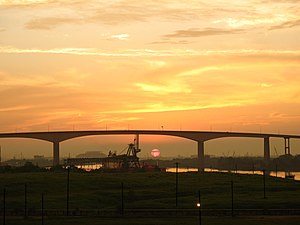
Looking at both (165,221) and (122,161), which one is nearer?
(165,221)

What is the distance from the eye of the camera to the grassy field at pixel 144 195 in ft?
150

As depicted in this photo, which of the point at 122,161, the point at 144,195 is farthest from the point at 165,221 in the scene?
the point at 122,161

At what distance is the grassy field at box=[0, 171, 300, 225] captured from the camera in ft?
150

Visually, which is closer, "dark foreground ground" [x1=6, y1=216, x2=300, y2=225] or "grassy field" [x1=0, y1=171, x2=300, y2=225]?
"dark foreground ground" [x1=6, y1=216, x2=300, y2=225]

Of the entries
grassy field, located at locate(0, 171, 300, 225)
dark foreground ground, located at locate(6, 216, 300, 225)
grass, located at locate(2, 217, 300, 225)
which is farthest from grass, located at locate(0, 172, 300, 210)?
grass, located at locate(2, 217, 300, 225)

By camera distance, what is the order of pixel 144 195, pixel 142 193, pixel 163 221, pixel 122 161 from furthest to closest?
pixel 122 161
pixel 142 193
pixel 144 195
pixel 163 221

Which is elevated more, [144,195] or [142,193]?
[142,193]

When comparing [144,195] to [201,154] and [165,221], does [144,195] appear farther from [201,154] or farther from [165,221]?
[201,154]

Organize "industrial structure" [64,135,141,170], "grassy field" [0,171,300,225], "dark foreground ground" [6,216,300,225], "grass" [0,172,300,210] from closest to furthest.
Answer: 1. "dark foreground ground" [6,216,300,225]
2. "grassy field" [0,171,300,225]
3. "grass" [0,172,300,210]
4. "industrial structure" [64,135,141,170]

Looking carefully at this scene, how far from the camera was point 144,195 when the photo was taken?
67312mm

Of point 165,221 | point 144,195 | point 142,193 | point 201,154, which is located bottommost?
point 165,221

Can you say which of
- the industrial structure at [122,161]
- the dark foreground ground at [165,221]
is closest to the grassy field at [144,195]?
the dark foreground ground at [165,221]

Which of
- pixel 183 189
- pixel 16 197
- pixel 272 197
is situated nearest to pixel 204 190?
pixel 183 189

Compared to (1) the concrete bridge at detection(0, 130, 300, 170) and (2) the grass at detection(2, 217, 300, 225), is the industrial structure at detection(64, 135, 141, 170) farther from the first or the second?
(2) the grass at detection(2, 217, 300, 225)
